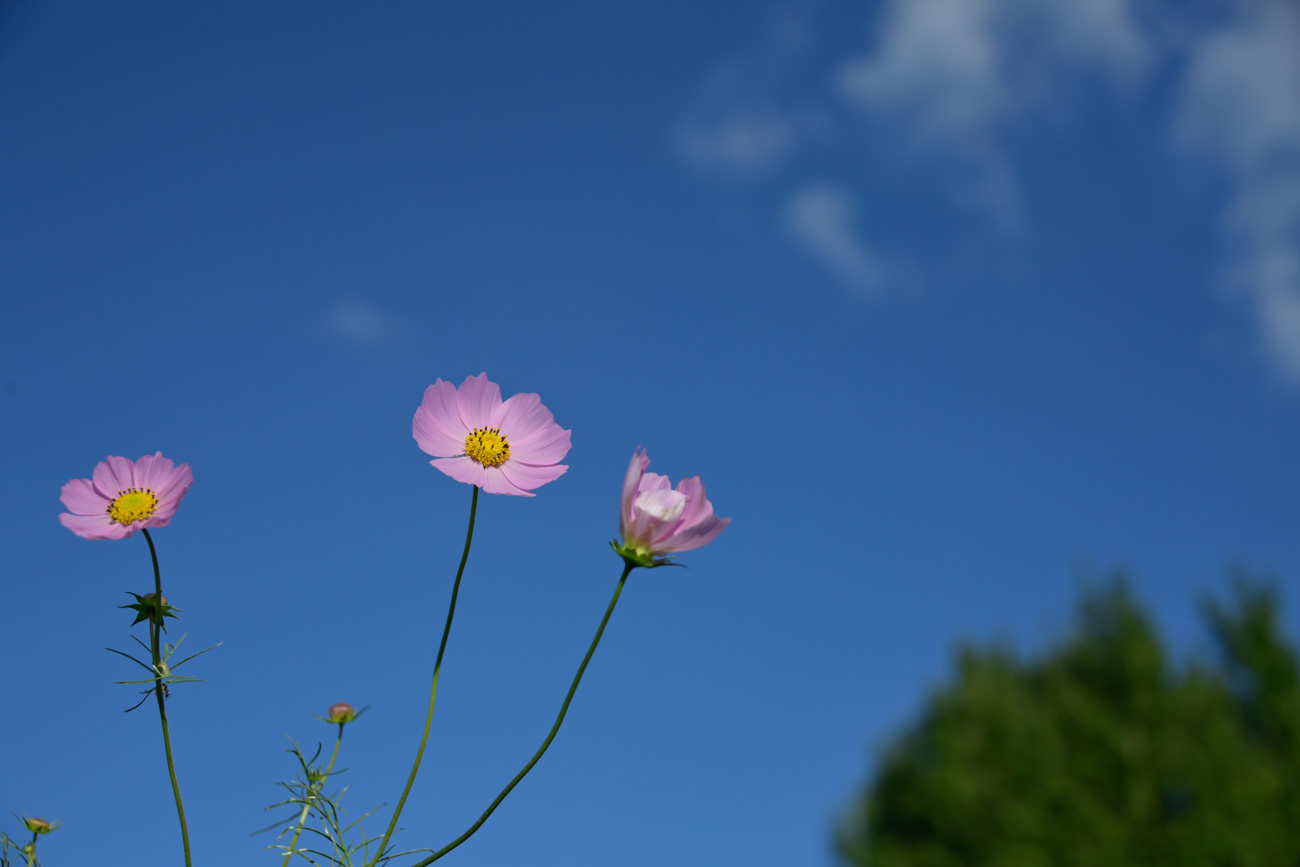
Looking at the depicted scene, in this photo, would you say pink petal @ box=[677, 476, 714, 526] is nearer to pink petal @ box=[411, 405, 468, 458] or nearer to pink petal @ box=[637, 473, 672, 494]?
pink petal @ box=[637, 473, 672, 494]

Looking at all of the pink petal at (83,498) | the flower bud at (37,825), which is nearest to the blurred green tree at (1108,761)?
the flower bud at (37,825)

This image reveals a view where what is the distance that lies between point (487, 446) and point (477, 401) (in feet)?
0.16

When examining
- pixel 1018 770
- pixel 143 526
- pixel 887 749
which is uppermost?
pixel 887 749


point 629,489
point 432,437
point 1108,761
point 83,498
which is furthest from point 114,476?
point 1108,761

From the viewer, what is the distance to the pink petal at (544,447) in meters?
0.86

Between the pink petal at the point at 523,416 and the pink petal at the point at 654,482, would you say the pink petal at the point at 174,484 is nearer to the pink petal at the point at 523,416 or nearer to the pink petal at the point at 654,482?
the pink petal at the point at 523,416

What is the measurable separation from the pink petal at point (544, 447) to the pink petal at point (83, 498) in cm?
36

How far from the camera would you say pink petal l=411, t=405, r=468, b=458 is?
2.60ft

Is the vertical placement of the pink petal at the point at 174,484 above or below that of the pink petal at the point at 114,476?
below

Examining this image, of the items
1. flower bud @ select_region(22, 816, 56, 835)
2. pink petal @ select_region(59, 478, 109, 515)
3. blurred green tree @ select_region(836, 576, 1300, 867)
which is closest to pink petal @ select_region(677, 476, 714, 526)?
pink petal @ select_region(59, 478, 109, 515)

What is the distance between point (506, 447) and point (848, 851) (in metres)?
9.28

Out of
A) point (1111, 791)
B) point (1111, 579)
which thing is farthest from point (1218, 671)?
point (1111, 791)

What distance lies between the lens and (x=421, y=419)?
80 cm

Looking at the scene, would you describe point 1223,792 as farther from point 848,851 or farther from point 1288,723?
point 848,851
